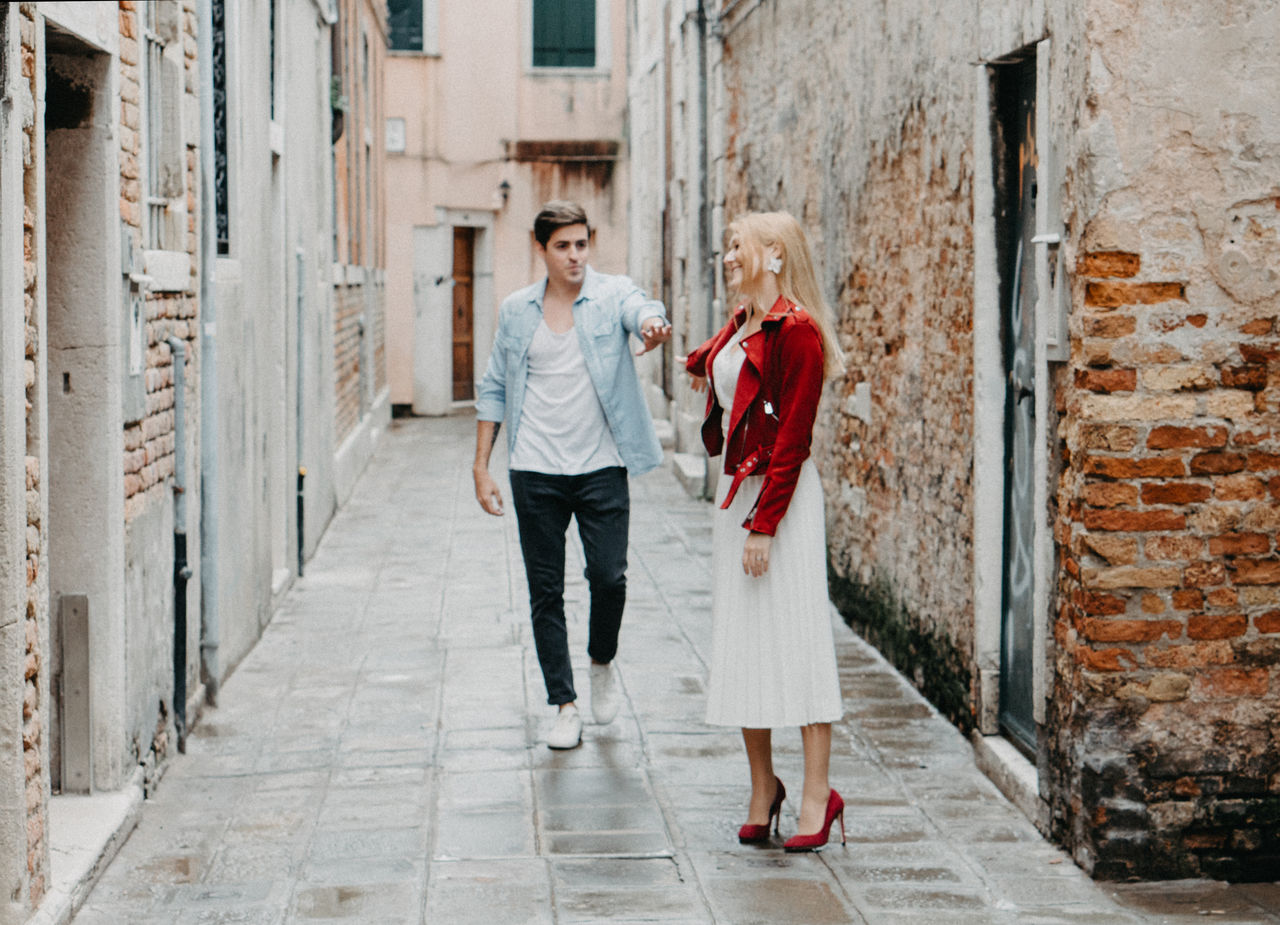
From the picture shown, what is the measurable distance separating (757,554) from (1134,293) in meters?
1.23

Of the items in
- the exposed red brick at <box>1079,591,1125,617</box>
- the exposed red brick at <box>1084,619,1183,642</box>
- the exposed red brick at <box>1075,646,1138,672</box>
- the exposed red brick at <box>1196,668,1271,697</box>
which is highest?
the exposed red brick at <box>1079,591,1125,617</box>

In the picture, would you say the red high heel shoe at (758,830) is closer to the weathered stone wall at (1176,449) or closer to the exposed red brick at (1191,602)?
the weathered stone wall at (1176,449)

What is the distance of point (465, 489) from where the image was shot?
575 inches

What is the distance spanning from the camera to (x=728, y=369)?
Answer: 4980 mm

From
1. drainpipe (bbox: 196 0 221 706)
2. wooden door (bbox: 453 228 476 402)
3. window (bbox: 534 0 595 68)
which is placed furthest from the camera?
wooden door (bbox: 453 228 476 402)

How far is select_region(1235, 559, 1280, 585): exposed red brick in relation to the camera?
4.71 metres

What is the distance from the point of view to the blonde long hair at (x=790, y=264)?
486 cm

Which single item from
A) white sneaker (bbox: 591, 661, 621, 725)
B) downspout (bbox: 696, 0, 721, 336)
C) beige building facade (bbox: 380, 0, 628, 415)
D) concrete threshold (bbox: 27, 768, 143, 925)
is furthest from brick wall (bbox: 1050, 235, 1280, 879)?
beige building facade (bbox: 380, 0, 628, 415)

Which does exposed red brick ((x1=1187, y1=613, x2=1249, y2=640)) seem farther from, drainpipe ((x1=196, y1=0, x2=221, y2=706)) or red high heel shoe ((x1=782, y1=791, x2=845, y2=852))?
drainpipe ((x1=196, y1=0, x2=221, y2=706))

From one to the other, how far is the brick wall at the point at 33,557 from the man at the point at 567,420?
1966 millimetres

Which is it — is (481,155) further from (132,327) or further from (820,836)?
(820,836)

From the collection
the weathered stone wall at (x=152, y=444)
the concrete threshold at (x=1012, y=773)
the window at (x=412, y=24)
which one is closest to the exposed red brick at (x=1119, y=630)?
the concrete threshold at (x=1012, y=773)

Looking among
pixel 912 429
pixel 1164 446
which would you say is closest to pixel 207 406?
pixel 912 429

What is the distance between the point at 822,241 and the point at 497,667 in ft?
9.88
